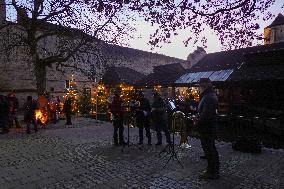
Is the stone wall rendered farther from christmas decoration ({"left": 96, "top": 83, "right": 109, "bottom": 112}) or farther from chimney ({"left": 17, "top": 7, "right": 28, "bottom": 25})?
chimney ({"left": 17, "top": 7, "right": 28, "bottom": 25})

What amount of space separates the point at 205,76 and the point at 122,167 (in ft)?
55.9

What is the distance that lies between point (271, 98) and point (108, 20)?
13222mm

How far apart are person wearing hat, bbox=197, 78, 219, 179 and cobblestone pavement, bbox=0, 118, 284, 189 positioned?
0.31 meters

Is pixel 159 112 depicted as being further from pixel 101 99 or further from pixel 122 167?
pixel 101 99

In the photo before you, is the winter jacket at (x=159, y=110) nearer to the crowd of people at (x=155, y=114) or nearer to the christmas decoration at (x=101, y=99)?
the crowd of people at (x=155, y=114)

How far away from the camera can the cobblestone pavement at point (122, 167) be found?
657 cm

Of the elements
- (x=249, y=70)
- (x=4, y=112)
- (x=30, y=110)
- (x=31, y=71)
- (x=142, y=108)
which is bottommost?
(x=4, y=112)

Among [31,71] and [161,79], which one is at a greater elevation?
[31,71]

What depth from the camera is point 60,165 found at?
325 inches

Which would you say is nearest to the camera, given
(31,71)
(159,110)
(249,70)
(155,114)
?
(159,110)

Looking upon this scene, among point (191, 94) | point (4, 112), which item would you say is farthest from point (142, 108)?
point (191, 94)

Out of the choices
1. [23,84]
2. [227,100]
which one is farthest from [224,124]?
[23,84]

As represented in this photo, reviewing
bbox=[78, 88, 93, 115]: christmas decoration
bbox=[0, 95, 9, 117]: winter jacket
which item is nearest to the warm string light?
bbox=[78, 88, 93, 115]: christmas decoration

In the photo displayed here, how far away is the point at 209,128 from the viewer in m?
6.95
